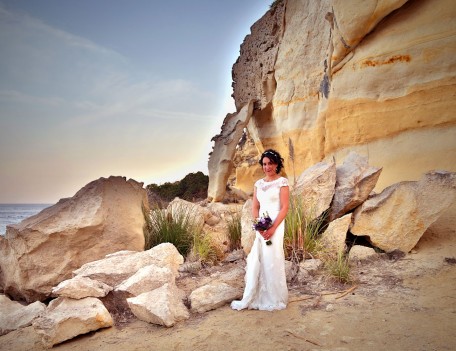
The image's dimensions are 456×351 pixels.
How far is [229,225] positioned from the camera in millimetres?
7324

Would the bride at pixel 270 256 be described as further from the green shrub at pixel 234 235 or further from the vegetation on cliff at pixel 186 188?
the vegetation on cliff at pixel 186 188

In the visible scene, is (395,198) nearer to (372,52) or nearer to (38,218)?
(372,52)

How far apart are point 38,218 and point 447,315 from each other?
5.46 metres

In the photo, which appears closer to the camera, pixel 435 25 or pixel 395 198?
pixel 395 198

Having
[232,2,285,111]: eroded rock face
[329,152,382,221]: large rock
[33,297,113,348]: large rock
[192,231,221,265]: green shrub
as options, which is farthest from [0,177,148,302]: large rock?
[232,2,285,111]: eroded rock face

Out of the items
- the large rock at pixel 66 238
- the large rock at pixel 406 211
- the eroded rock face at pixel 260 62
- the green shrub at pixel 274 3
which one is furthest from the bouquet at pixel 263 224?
the green shrub at pixel 274 3

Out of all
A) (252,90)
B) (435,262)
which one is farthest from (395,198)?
(252,90)

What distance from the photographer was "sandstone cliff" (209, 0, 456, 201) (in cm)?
721

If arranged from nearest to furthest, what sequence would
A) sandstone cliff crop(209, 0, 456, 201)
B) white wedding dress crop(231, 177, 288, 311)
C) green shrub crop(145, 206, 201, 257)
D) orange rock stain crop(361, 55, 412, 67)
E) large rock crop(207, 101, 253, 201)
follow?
white wedding dress crop(231, 177, 288, 311)
green shrub crop(145, 206, 201, 257)
sandstone cliff crop(209, 0, 456, 201)
orange rock stain crop(361, 55, 412, 67)
large rock crop(207, 101, 253, 201)

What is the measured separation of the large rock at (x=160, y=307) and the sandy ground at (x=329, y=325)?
79mm

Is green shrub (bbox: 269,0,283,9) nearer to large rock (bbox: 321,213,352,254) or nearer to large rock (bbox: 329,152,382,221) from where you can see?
large rock (bbox: 329,152,382,221)

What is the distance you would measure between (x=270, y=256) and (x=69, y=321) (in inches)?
84.6

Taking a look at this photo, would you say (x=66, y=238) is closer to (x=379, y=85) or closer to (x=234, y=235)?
(x=234, y=235)

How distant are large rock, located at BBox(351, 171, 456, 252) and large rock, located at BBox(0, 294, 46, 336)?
4.43 m
